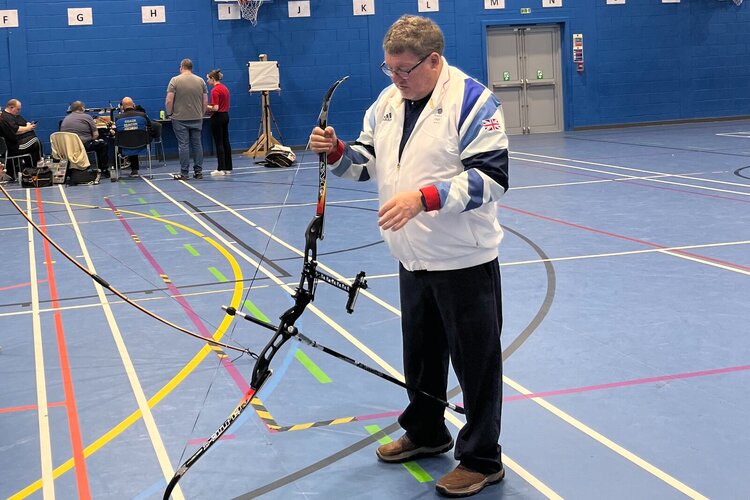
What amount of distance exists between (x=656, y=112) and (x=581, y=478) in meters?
19.6

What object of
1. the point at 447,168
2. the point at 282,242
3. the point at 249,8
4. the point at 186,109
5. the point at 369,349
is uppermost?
the point at 249,8

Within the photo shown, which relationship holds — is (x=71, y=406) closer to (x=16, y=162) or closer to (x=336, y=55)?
(x=16, y=162)

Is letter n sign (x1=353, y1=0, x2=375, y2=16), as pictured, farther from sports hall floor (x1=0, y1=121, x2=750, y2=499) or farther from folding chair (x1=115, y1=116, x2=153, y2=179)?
sports hall floor (x1=0, y1=121, x2=750, y2=499)

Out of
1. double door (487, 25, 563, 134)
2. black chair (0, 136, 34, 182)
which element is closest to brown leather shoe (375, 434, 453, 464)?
black chair (0, 136, 34, 182)

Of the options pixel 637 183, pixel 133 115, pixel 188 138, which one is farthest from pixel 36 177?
pixel 637 183

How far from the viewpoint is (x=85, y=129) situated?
48.4 ft

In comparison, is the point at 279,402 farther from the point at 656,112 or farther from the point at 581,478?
the point at 656,112

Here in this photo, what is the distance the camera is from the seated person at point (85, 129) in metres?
14.7

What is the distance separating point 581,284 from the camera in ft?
20.3

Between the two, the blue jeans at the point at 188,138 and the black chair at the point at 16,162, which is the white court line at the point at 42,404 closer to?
the blue jeans at the point at 188,138

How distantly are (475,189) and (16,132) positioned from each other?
44.9ft

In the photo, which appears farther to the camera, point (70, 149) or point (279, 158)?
point (279, 158)

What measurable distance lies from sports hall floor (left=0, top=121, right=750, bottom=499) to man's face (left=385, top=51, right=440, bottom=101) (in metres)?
0.53

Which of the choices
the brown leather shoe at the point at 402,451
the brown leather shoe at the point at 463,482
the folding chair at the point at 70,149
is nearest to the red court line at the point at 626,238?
the brown leather shoe at the point at 402,451
